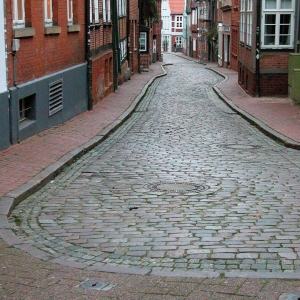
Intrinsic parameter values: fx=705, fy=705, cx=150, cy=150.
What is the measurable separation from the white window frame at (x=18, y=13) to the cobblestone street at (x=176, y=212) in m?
2.84

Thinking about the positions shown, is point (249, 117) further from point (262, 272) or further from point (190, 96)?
point (262, 272)

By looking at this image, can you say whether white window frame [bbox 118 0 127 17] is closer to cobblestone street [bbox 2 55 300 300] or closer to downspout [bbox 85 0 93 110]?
downspout [bbox 85 0 93 110]

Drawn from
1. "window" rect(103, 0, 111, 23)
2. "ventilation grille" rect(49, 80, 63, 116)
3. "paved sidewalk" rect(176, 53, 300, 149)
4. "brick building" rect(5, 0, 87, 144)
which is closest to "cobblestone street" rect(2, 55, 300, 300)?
"paved sidewalk" rect(176, 53, 300, 149)

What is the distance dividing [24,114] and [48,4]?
3425mm

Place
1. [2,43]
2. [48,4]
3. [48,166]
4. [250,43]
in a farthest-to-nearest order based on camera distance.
A: [250,43]
[48,4]
[2,43]
[48,166]

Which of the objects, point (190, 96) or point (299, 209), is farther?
point (190, 96)

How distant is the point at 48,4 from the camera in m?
16.3

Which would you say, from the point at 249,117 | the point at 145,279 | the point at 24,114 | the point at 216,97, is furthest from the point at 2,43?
the point at 216,97

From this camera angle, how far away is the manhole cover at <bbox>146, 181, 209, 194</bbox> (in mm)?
9875

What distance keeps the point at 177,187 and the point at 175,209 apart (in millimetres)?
1468

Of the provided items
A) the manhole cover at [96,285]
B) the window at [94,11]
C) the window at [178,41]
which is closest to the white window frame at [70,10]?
the window at [94,11]

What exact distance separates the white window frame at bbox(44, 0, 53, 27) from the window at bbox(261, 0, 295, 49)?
10502 mm

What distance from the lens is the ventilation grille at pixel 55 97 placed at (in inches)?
617

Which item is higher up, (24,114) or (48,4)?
(48,4)
